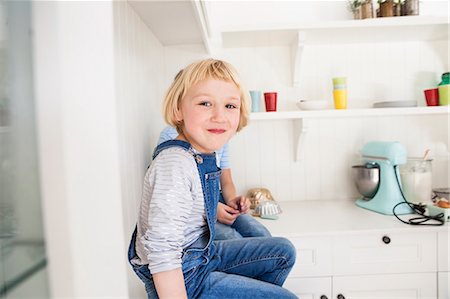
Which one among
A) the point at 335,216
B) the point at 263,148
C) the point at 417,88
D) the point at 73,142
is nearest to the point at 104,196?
the point at 73,142

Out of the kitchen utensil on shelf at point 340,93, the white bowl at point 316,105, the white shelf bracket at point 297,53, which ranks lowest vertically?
the white bowl at point 316,105

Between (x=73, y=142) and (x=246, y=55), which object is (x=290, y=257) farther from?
(x=246, y=55)

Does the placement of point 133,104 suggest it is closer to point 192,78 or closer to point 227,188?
point 192,78

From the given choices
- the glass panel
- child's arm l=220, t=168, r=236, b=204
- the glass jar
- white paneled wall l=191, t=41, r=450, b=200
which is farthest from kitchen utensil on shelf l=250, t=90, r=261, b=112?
the glass panel

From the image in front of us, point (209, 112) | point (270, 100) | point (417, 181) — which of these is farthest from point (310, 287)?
point (209, 112)

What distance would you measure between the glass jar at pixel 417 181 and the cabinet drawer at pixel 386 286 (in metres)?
0.37

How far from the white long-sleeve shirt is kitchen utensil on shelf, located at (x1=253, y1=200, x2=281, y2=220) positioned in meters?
0.73

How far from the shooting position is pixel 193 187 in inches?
30.3

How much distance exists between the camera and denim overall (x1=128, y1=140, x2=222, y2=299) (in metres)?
0.78

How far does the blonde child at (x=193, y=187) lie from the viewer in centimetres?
71

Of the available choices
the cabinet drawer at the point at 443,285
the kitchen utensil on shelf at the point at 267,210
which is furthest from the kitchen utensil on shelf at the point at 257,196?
the cabinet drawer at the point at 443,285

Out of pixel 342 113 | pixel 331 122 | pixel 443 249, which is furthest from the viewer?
pixel 331 122

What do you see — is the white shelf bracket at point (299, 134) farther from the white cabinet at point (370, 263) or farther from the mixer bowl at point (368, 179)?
the white cabinet at point (370, 263)

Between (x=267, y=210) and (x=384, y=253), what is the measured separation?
0.49 meters
